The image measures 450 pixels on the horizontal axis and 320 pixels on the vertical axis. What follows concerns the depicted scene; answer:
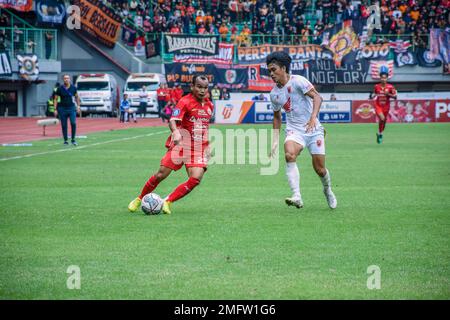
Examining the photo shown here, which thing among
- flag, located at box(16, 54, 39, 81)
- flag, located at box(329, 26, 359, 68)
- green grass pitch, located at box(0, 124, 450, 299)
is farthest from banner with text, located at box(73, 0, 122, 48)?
green grass pitch, located at box(0, 124, 450, 299)

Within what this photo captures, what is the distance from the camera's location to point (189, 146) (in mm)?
11625

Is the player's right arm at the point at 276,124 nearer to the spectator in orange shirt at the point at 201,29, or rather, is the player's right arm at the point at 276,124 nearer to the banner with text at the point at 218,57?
the banner with text at the point at 218,57

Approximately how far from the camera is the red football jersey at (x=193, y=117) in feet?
37.8

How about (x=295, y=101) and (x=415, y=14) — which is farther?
(x=415, y=14)

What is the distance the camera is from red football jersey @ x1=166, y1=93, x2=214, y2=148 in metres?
→ 11.5

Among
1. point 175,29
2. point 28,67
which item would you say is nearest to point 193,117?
point 28,67

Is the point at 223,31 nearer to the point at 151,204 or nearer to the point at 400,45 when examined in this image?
the point at 400,45

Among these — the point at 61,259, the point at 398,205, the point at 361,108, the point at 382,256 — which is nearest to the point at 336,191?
the point at 398,205

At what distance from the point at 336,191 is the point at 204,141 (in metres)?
3.40

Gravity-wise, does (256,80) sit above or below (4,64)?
below

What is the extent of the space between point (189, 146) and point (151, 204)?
0.95 m

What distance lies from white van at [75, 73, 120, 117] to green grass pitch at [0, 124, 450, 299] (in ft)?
123

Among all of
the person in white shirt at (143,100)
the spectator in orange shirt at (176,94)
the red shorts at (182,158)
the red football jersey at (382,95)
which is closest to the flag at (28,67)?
the person in white shirt at (143,100)
